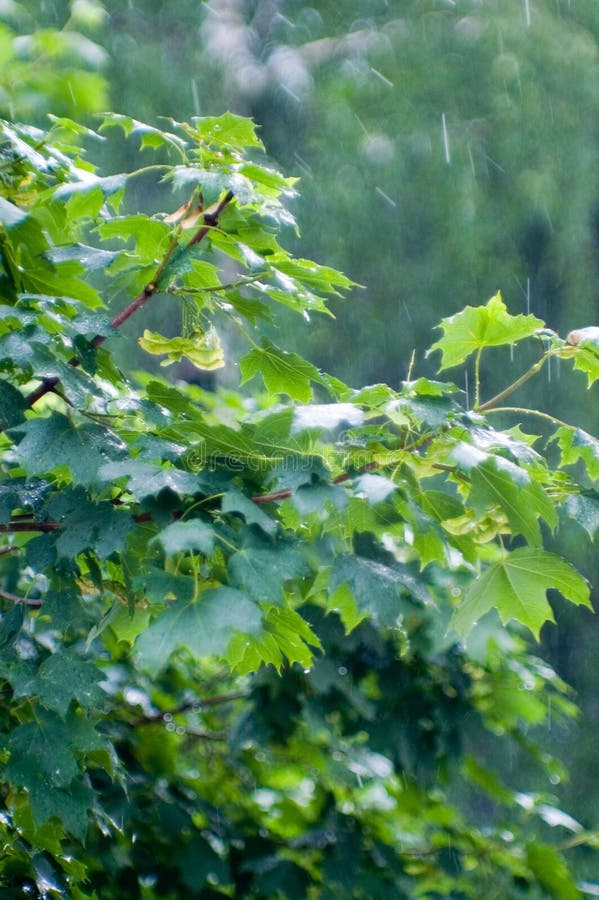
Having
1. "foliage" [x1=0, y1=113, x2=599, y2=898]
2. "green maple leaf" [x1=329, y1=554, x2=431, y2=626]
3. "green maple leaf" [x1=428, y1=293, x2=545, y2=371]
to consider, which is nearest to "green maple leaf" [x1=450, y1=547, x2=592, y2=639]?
"foliage" [x1=0, y1=113, x2=599, y2=898]

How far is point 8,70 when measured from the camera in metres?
0.90

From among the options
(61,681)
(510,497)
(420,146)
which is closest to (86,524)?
(61,681)

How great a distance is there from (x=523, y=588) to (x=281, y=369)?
43 cm

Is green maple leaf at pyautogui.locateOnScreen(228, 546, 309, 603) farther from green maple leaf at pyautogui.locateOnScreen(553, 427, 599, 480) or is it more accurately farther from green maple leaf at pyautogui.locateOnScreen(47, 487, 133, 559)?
green maple leaf at pyautogui.locateOnScreen(553, 427, 599, 480)

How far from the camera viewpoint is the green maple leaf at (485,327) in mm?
1283

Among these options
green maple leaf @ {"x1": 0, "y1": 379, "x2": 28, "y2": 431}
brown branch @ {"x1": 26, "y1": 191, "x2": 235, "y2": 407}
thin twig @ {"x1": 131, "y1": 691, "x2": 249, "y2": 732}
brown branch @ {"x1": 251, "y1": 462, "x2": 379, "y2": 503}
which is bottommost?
thin twig @ {"x1": 131, "y1": 691, "x2": 249, "y2": 732}

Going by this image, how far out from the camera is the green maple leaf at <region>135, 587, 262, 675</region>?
3.18 ft

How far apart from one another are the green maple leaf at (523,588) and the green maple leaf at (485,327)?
0.84 ft

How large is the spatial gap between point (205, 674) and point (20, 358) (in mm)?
1574

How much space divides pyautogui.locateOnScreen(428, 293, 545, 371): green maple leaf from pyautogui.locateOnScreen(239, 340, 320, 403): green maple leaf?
180 mm

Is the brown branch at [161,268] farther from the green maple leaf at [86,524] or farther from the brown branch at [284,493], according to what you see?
the brown branch at [284,493]

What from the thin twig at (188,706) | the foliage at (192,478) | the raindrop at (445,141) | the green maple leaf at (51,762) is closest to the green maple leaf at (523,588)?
the foliage at (192,478)

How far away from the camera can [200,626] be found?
994mm

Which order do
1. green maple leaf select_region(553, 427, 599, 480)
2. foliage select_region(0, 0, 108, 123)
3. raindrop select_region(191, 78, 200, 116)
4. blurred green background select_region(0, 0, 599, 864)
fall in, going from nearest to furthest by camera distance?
1. foliage select_region(0, 0, 108, 123)
2. green maple leaf select_region(553, 427, 599, 480)
3. raindrop select_region(191, 78, 200, 116)
4. blurred green background select_region(0, 0, 599, 864)
